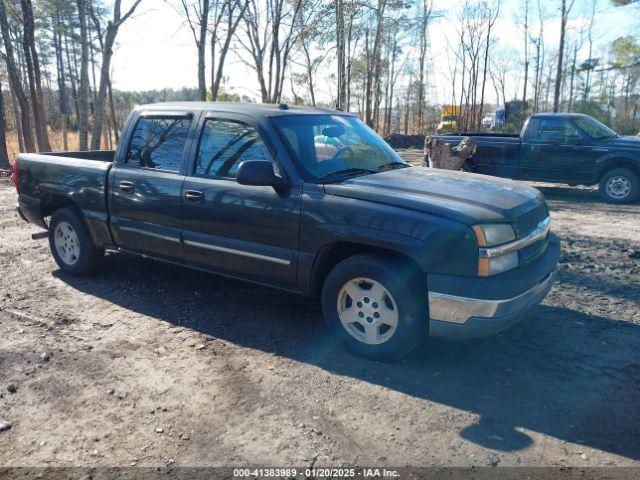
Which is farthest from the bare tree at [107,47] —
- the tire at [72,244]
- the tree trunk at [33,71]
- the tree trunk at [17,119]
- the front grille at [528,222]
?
the front grille at [528,222]

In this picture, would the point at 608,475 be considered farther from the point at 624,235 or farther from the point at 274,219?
the point at 624,235

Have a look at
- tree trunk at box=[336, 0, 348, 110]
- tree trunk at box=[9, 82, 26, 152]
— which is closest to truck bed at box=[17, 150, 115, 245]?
tree trunk at box=[9, 82, 26, 152]

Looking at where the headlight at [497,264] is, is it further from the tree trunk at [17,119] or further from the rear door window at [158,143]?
the tree trunk at [17,119]

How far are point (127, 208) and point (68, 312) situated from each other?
1.10m

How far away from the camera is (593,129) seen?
446 inches

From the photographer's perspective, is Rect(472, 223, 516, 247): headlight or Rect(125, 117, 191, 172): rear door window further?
Rect(125, 117, 191, 172): rear door window

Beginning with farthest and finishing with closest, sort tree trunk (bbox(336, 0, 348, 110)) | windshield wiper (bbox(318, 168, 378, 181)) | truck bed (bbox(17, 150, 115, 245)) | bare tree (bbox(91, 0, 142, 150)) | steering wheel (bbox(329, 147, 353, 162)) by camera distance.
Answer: tree trunk (bbox(336, 0, 348, 110)) → bare tree (bbox(91, 0, 142, 150)) → truck bed (bbox(17, 150, 115, 245)) → steering wheel (bbox(329, 147, 353, 162)) → windshield wiper (bbox(318, 168, 378, 181))

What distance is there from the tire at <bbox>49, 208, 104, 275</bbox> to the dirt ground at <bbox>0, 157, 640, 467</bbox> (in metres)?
0.43

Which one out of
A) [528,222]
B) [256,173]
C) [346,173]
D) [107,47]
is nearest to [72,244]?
[256,173]

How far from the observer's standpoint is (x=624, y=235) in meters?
7.81

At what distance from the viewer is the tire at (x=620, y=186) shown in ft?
35.3

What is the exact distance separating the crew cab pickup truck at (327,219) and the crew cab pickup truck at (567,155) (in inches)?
297

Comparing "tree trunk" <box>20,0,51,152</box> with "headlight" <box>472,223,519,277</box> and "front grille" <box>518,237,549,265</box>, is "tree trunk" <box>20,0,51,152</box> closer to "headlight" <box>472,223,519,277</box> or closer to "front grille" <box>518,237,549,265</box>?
"front grille" <box>518,237,549,265</box>

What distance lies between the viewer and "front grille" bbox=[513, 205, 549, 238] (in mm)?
3736
